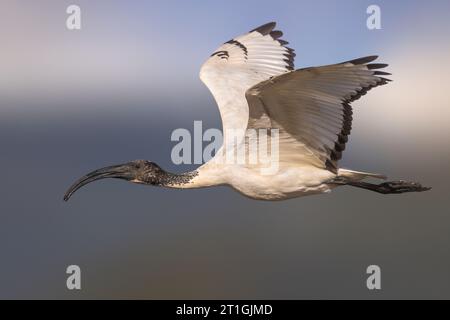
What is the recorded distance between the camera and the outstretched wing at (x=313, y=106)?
5.46 metres

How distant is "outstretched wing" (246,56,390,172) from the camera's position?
17.9 ft

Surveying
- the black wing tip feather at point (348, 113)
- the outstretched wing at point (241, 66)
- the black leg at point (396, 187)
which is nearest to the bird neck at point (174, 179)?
the outstretched wing at point (241, 66)

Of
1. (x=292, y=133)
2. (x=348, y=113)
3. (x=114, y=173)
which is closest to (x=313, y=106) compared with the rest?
(x=348, y=113)

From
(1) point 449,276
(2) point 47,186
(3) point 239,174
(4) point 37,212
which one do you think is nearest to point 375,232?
(1) point 449,276

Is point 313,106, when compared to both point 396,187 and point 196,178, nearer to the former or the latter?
point 196,178

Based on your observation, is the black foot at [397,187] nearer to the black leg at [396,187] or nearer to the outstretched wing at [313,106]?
the black leg at [396,187]

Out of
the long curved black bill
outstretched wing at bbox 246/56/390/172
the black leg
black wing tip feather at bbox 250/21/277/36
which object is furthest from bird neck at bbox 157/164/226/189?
black wing tip feather at bbox 250/21/277/36

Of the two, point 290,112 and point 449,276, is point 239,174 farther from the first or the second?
point 449,276

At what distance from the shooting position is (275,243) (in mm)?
28906

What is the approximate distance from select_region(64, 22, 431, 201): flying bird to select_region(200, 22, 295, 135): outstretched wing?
0.02 metres

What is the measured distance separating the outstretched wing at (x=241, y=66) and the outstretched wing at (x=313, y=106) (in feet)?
2.88

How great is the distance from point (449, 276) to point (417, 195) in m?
11.1

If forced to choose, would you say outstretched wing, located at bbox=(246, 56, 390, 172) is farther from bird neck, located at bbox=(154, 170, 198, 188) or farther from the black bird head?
the black bird head

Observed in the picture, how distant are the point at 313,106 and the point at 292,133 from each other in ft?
1.37
